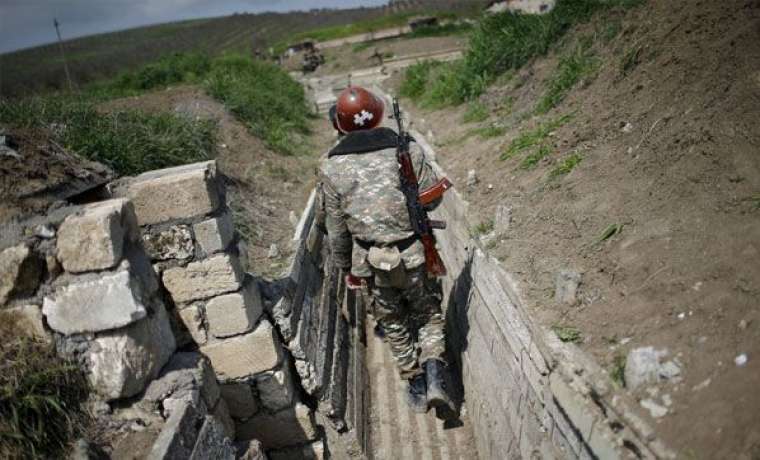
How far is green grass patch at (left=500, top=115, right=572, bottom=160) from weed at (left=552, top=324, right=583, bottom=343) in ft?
10.9

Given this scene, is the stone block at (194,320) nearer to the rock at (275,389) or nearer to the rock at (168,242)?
the rock at (168,242)

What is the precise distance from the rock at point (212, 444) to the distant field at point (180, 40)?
82.1 feet

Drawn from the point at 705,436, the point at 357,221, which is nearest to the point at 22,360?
the point at 357,221

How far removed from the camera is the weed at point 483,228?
15.1 feet

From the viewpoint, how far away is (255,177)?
24.5ft

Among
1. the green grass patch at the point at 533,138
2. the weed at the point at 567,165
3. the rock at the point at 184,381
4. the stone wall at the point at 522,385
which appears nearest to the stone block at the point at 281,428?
the rock at the point at 184,381

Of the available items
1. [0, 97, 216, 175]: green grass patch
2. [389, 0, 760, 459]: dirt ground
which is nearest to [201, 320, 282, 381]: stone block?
[389, 0, 760, 459]: dirt ground

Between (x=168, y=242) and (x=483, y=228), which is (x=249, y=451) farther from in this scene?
(x=483, y=228)

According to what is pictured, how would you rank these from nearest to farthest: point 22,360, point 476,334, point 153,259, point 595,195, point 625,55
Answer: point 22,360 < point 153,259 < point 595,195 < point 476,334 < point 625,55

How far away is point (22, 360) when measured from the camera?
2.15 m

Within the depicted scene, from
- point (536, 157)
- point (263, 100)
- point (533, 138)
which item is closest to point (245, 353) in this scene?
point (536, 157)

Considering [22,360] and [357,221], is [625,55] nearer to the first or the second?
[357,221]

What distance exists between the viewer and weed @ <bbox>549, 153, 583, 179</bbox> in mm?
4582

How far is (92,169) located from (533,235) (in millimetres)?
3313
